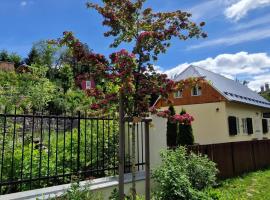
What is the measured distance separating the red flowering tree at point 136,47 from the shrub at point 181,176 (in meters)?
0.98

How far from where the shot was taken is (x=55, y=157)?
545 centimetres

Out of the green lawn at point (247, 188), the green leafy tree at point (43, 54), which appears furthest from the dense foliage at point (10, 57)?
the green lawn at point (247, 188)

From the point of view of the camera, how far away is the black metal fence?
4.43m

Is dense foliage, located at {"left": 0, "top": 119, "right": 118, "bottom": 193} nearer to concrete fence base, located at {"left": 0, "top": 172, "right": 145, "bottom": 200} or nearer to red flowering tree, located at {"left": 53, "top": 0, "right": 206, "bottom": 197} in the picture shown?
concrete fence base, located at {"left": 0, "top": 172, "right": 145, "bottom": 200}

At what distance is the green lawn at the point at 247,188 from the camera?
657cm

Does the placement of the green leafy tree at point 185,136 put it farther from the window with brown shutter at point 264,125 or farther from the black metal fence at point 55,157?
the window with brown shutter at point 264,125

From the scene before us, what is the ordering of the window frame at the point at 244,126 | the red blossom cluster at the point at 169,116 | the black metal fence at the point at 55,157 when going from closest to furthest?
the red blossom cluster at the point at 169,116 → the black metal fence at the point at 55,157 → the window frame at the point at 244,126

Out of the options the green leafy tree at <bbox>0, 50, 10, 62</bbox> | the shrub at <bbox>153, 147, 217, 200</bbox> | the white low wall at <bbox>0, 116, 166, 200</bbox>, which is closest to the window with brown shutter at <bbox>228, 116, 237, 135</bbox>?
the shrub at <bbox>153, 147, 217, 200</bbox>

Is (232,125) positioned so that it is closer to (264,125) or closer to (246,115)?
A: (246,115)

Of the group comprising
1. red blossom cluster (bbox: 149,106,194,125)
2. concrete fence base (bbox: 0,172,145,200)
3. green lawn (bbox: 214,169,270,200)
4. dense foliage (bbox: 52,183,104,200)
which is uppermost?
red blossom cluster (bbox: 149,106,194,125)

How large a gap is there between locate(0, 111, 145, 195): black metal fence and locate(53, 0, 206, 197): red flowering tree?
115cm

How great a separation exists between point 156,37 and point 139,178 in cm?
281

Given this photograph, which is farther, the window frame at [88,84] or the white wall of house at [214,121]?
the white wall of house at [214,121]

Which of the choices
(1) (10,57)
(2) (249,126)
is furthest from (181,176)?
(1) (10,57)
